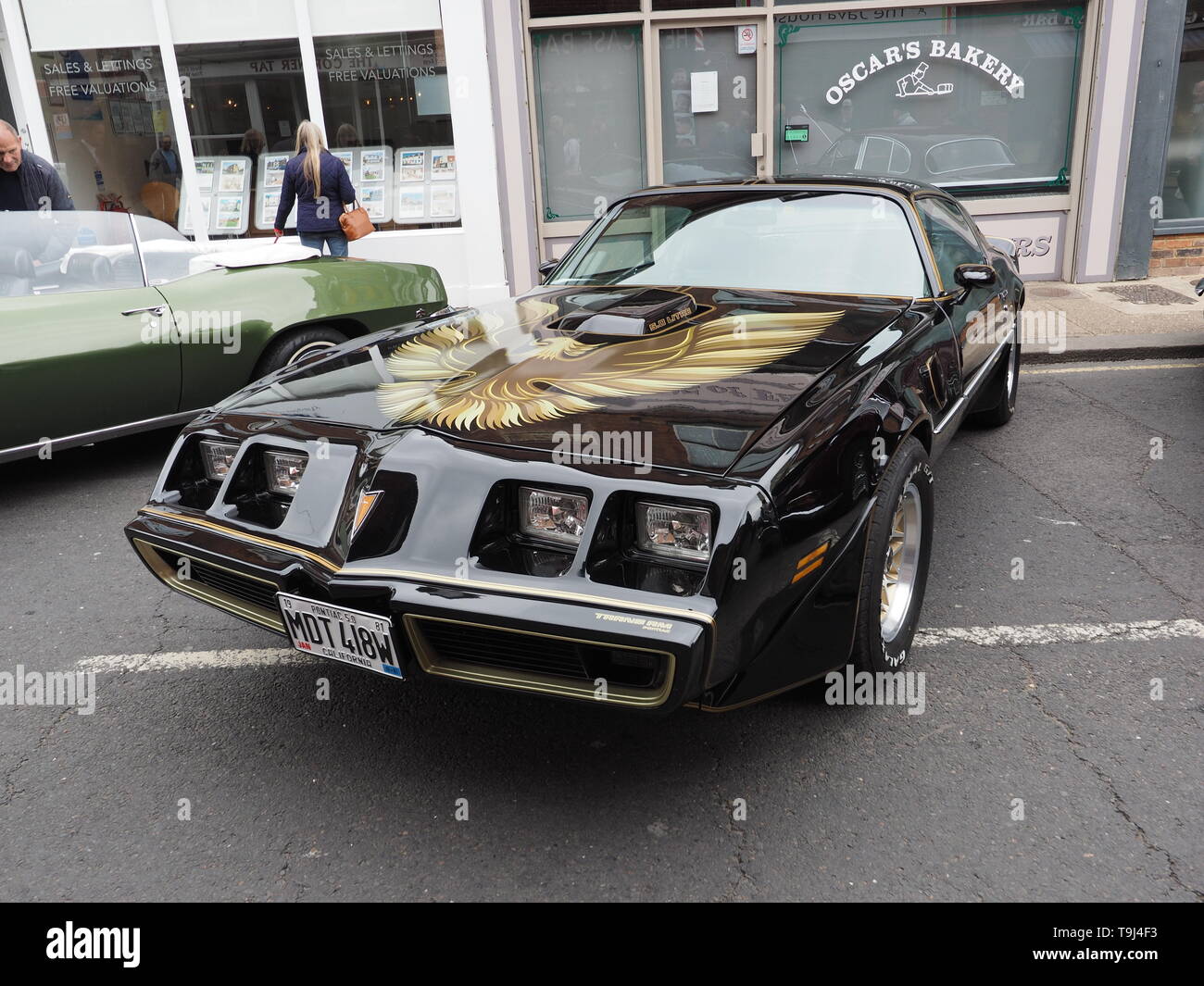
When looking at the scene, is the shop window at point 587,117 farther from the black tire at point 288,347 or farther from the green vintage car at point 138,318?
the black tire at point 288,347

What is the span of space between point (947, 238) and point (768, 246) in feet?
3.16

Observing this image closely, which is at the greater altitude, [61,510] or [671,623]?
[671,623]

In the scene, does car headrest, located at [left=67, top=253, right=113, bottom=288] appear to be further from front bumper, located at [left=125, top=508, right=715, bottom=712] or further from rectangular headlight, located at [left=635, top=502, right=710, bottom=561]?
rectangular headlight, located at [left=635, top=502, right=710, bottom=561]

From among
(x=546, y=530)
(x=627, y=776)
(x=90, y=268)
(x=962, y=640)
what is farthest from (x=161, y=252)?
(x=962, y=640)

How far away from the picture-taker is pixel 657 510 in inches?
86.2

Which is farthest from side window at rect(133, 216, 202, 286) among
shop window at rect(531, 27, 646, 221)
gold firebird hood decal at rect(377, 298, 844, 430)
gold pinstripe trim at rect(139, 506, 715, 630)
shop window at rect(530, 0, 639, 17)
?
shop window at rect(530, 0, 639, 17)

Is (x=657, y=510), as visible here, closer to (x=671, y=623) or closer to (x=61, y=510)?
(x=671, y=623)

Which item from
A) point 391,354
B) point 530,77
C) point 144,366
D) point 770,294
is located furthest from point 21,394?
point 530,77

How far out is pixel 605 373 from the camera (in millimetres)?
2771

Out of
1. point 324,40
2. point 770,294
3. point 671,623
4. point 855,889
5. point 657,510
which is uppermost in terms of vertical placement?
point 324,40

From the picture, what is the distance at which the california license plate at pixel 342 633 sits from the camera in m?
2.27

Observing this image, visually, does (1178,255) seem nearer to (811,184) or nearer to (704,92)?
(704,92)

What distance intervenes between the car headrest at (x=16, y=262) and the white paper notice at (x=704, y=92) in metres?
6.27
